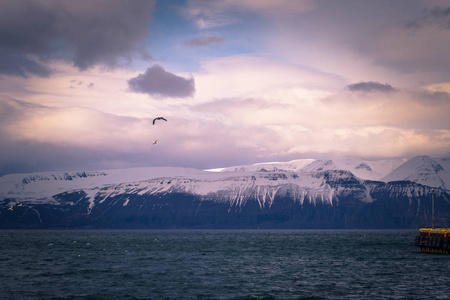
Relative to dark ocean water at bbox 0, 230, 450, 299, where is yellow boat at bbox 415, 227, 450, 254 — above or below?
above

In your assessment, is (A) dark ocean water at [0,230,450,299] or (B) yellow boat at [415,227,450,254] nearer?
(A) dark ocean water at [0,230,450,299]

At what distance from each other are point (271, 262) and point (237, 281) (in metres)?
37.6

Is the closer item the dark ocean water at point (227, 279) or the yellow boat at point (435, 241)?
the dark ocean water at point (227, 279)

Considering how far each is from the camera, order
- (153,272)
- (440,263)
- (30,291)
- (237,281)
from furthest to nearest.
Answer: (440,263), (153,272), (237,281), (30,291)

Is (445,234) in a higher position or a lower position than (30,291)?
higher

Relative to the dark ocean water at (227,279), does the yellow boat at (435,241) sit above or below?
above

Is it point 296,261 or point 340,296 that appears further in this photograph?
point 296,261

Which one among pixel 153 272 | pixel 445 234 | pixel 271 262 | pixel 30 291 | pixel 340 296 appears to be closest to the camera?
pixel 340 296

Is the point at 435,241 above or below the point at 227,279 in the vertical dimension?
above

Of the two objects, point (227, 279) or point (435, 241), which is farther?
point (435, 241)

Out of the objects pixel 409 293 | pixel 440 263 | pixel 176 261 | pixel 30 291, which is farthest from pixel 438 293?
pixel 176 261

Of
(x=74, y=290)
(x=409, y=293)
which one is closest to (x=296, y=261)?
(x=409, y=293)

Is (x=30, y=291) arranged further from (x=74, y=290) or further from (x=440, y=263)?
(x=440, y=263)

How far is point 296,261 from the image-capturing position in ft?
434
